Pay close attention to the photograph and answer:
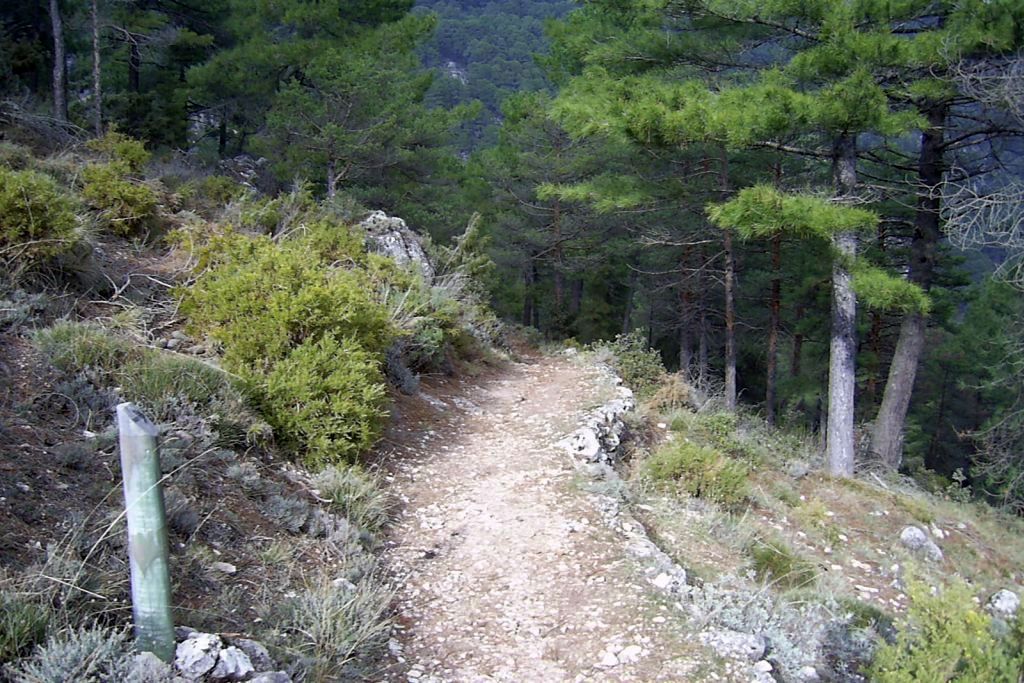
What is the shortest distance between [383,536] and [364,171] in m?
11.9

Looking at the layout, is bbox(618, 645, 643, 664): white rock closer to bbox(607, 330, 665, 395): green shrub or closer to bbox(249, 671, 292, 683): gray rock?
bbox(249, 671, 292, 683): gray rock

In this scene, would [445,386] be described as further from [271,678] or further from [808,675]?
[271,678]

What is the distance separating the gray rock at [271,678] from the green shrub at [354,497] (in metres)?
1.63

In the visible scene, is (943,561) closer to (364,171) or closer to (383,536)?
(383,536)

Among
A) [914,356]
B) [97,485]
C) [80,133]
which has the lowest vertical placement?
[914,356]

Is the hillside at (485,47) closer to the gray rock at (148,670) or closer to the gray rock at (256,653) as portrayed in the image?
the gray rock at (256,653)

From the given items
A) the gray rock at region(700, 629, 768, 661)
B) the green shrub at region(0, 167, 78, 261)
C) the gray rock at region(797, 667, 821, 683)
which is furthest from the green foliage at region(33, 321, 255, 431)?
the gray rock at region(797, 667, 821, 683)

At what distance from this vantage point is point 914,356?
10352mm

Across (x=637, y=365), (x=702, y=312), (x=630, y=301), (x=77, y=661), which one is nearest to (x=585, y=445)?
(x=637, y=365)

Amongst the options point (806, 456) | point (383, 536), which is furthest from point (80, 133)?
point (806, 456)

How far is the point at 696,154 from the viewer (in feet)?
49.8

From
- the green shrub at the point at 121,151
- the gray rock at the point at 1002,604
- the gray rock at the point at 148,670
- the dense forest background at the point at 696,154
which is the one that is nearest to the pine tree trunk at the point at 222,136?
the dense forest background at the point at 696,154

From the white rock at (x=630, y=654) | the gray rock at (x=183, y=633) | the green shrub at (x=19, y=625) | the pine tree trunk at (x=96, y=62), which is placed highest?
the pine tree trunk at (x=96, y=62)

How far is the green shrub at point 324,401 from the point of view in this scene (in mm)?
5047
